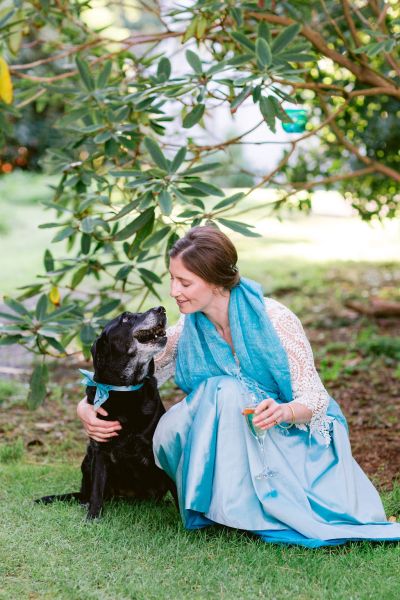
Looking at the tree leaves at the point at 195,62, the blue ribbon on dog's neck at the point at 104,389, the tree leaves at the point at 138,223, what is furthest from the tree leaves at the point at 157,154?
the blue ribbon on dog's neck at the point at 104,389

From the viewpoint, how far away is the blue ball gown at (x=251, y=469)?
2.94m

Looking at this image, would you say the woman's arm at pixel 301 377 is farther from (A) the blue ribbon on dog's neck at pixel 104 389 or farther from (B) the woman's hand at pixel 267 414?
(A) the blue ribbon on dog's neck at pixel 104 389

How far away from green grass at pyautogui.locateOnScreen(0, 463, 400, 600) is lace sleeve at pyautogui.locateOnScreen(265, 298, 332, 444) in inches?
17.5

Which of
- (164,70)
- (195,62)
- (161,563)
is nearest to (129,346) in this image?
(161,563)

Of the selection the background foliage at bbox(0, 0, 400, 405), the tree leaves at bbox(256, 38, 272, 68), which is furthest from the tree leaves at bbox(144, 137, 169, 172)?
the tree leaves at bbox(256, 38, 272, 68)

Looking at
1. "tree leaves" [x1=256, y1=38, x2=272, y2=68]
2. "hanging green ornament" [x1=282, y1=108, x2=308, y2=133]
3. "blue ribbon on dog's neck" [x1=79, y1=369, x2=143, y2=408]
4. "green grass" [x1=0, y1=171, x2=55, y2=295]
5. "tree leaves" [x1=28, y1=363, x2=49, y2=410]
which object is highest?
"tree leaves" [x1=256, y1=38, x2=272, y2=68]

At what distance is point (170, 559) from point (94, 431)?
0.57m

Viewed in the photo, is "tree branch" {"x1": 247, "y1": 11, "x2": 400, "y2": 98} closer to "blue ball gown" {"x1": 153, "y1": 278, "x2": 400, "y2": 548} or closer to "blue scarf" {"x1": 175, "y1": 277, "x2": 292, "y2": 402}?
"blue scarf" {"x1": 175, "y1": 277, "x2": 292, "y2": 402}

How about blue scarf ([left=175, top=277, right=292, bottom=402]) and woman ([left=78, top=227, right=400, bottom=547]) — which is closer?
woman ([left=78, top=227, right=400, bottom=547])

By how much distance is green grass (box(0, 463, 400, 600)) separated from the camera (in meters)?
2.59

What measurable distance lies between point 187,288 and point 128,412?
1.73ft

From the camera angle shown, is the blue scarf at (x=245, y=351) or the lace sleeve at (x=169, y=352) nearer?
the blue scarf at (x=245, y=351)

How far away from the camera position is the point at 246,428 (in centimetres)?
296

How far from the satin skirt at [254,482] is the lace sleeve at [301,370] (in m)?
0.08
